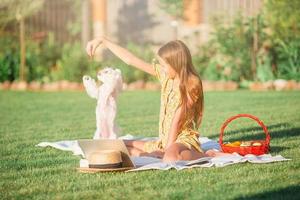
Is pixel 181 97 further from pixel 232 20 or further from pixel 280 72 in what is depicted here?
pixel 232 20

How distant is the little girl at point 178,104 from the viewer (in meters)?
6.88

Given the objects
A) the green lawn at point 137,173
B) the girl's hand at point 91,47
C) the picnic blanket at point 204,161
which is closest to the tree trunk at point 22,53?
the green lawn at point 137,173

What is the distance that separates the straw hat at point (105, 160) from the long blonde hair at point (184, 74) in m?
0.93

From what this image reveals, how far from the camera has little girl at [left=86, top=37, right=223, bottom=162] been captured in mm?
6877

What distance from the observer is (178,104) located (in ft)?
23.2

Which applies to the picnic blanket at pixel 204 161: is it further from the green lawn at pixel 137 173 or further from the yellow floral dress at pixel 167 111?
the yellow floral dress at pixel 167 111

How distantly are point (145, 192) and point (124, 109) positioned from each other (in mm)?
7311

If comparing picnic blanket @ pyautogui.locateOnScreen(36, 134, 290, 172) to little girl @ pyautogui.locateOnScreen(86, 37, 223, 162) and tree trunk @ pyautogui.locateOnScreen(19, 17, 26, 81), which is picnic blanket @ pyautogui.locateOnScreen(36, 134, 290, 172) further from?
tree trunk @ pyautogui.locateOnScreen(19, 17, 26, 81)

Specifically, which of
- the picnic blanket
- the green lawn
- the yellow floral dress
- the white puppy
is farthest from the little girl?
the white puppy

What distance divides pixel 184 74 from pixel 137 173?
4.13 feet

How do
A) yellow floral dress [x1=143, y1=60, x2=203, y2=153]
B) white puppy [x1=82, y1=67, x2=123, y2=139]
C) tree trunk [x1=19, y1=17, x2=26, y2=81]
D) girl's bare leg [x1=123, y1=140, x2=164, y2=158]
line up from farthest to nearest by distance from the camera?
1. tree trunk [x1=19, y1=17, x2=26, y2=81]
2. white puppy [x1=82, y1=67, x2=123, y2=139]
3. girl's bare leg [x1=123, y1=140, x2=164, y2=158]
4. yellow floral dress [x1=143, y1=60, x2=203, y2=153]

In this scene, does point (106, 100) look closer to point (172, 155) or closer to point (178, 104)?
point (178, 104)

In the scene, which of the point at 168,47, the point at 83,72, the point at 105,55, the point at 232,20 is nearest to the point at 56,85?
the point at 83,72

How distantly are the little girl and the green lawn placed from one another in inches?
24.0
